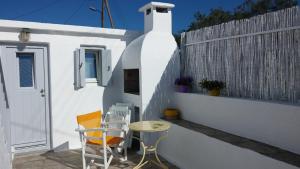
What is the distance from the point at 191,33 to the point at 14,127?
404 cm

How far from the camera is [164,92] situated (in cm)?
559

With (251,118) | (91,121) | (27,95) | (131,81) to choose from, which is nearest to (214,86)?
(251,118)

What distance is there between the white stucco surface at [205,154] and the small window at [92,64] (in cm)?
224

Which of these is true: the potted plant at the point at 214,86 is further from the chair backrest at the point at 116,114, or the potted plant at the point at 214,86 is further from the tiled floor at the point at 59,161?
the chair backrest at the point at 116,114

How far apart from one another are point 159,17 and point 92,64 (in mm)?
1869

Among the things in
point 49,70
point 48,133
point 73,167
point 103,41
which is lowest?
point 73,167

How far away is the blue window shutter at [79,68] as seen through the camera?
5.67m

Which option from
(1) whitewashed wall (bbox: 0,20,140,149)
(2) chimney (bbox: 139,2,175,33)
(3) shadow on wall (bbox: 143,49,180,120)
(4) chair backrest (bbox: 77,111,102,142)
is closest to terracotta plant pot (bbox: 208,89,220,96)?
(3) shadow on wall (bbox: 143,49,180,120)

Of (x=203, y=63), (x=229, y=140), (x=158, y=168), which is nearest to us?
(x=229, y=140)

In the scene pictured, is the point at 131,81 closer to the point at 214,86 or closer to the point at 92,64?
the point at 92,64

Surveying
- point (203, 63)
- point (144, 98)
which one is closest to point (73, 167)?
point (144, 98)

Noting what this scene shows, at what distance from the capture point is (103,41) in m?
6.10

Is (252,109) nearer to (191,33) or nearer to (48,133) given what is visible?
(191,33)

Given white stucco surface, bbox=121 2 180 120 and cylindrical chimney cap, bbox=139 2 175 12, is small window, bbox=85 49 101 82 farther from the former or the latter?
cylindrical chimney cap, bbox=139 2 175 12
